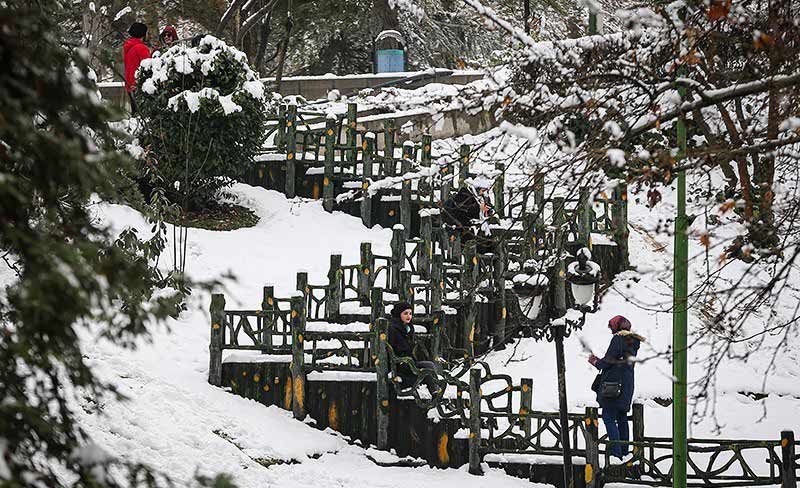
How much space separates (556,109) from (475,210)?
9254 mm

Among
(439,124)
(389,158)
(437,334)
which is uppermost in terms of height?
(439,124)

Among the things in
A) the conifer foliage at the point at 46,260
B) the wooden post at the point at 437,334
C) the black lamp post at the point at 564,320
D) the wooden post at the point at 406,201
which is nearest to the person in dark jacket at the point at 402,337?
the wooden post at the point at 437,334

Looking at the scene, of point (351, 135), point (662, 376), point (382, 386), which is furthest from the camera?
point (351, 135)

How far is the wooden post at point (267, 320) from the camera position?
1321cm

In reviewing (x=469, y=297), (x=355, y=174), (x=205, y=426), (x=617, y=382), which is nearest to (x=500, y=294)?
(x=469, y=297)

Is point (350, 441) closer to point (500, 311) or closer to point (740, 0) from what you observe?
point (500, 311)

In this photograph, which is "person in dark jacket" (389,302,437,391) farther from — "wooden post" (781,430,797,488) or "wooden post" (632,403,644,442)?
"wooden post" (781,430,797,488)

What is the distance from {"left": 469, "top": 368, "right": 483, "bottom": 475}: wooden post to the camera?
12180mm

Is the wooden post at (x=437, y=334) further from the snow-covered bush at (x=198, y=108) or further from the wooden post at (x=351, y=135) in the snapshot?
the wooden post at (x=351, y=135)

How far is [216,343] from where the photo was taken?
521 inches

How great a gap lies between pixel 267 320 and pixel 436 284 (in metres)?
2.24

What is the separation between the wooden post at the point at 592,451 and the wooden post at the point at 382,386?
7.57 feet

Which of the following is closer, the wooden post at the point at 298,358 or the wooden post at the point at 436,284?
A: the wooden post at the point at 298,358

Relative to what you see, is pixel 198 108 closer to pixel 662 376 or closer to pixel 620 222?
pixel 620 222
